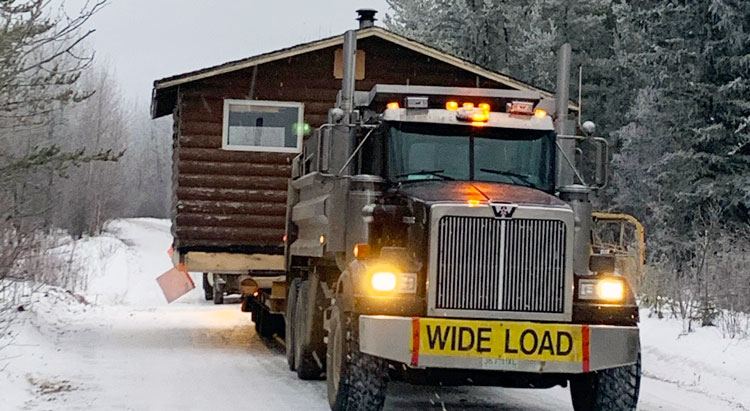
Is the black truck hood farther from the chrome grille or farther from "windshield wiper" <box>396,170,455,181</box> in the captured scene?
the chrome grille

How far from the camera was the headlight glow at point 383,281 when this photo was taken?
809 centimetres

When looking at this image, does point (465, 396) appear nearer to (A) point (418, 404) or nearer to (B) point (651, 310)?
(A) point (418, 404)

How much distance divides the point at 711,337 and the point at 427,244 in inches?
275

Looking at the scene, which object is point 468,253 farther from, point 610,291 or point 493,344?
point 610,291

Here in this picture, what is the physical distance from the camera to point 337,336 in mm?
8906

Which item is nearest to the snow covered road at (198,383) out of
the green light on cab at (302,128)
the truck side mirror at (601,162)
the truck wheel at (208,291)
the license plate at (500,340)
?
the license plate at (500,340)

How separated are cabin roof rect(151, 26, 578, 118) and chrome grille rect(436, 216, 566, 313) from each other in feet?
31.3

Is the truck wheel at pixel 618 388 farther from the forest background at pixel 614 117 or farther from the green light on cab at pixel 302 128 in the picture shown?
the green light on cab at pixel 302 128

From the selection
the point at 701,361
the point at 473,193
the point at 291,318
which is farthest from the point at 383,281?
the point at 701,361

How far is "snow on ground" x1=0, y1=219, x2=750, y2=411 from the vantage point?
9.95 m

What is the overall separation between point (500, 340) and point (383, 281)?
3.35 feet

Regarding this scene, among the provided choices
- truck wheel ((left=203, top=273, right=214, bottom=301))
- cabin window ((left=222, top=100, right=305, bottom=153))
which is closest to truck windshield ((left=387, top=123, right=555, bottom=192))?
cabin window ((left=222, top=100, right=305, bottom=153))

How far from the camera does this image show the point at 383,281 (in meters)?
8.09

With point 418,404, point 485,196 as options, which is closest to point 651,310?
point 418,404
